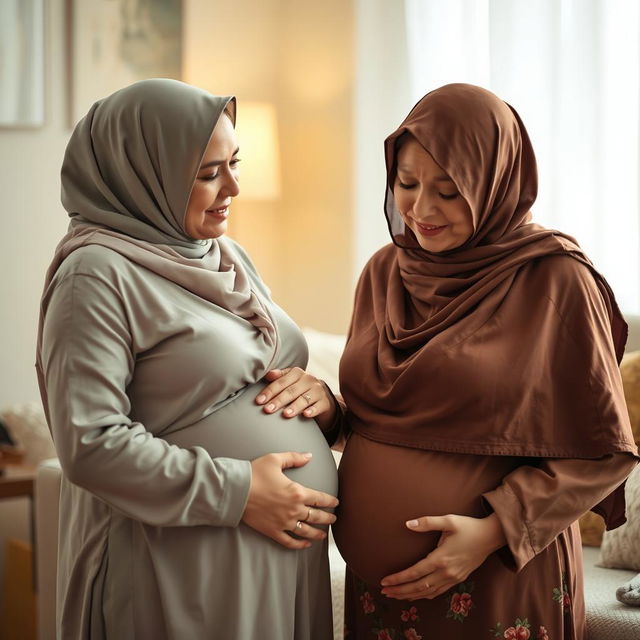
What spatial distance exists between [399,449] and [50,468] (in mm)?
1182

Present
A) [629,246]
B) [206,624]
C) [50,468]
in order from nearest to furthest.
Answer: [206,624] < [50,468] < [629,246]

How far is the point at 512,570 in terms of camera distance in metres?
1.49

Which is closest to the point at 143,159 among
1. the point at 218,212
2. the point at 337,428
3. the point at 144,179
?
the point at 144,179

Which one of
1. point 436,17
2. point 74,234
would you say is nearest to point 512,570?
point 74,234

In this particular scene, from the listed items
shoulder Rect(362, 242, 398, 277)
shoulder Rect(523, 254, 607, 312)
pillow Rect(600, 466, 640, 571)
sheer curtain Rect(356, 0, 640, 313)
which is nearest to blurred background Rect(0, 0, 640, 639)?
sheer curtain Rect(356, 0, 640, 313)

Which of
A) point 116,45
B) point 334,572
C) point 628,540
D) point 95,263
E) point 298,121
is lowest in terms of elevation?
point 334,572

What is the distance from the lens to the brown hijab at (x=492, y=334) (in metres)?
1.50

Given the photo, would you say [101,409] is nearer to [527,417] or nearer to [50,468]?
[527,417]

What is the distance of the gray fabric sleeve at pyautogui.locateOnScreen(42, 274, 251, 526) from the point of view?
1361 mm

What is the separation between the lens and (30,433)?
121 inches

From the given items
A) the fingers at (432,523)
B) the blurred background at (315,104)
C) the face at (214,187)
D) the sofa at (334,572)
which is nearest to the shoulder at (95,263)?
the face at (214,187)

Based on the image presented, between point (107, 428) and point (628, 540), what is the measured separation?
1.32 m

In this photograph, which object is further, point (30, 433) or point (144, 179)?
point (30, 433)

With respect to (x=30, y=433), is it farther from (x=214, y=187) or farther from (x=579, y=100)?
(x=579, y=100)
